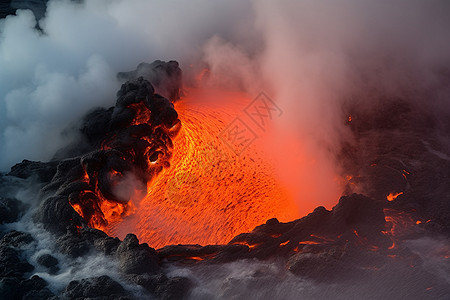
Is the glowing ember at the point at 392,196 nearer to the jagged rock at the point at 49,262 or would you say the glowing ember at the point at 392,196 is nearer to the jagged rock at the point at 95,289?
the jagged rock at the point at 95,289

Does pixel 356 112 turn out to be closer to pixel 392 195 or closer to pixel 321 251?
pixel 392 195

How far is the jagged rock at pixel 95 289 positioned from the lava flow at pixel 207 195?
Answer: 5.63ft

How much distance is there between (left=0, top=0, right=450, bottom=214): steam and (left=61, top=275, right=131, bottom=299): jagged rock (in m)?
3.61

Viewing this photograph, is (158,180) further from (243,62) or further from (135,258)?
(243,62)

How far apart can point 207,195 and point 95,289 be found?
2.85m

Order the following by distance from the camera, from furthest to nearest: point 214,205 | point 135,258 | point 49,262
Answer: point 214,205, point 49,262, point 135,258

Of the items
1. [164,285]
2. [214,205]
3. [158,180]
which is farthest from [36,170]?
[164,285]

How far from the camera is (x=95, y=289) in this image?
3568 millimetres

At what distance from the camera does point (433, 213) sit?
15.5 ft

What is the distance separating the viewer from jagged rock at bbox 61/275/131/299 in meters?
3.54

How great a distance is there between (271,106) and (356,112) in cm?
182

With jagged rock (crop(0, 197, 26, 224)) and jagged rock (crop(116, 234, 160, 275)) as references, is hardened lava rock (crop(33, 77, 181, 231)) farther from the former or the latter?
jagged rock (crop(116, 234, 160, 275))

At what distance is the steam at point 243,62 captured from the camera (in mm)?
6859

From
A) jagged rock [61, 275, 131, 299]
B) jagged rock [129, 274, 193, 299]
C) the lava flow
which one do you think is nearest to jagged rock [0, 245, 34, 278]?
jagged rock [61, 275, 131, 299]
